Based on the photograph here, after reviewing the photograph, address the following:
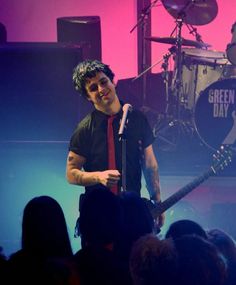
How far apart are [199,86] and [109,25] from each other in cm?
204

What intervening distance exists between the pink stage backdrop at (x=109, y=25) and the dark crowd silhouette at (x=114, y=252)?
6.43 metres

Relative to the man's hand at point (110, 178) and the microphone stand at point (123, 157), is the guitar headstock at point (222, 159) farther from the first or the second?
the man's hand at point (110, 178)

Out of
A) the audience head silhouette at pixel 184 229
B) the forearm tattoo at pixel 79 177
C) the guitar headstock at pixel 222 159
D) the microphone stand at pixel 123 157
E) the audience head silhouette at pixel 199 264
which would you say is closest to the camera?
the audience head silhouette at pixel 199 264

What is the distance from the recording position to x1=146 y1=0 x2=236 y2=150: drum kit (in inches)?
303

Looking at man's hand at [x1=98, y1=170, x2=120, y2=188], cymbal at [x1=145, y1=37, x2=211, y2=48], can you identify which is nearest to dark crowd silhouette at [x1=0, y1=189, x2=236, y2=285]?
man's hand at [x1=98, y1=170, x2=120, y2=188]

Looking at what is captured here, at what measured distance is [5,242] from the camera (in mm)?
6160

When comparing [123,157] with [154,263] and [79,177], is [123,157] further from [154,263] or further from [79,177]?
[154,263]

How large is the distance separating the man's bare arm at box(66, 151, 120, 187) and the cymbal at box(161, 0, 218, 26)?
12.3ft

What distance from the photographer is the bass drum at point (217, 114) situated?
25.1ft

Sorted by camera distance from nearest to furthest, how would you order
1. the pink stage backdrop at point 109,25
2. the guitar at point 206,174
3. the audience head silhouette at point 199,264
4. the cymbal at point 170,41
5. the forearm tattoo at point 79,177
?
the audience head silhouette at point 199,264
the forearm tattoo at point 79,177
the guitar at point 206,174
the cymbal at point 170,41
the pink stage backdrop at point 109,25

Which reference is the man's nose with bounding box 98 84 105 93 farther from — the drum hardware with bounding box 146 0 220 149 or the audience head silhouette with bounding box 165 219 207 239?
the drum hardware with bounding box 146 0 220 149

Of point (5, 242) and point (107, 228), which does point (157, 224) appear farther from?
point (5, 242)

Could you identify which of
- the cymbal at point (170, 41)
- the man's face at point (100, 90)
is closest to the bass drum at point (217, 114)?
the cymbal at point (170, 41)

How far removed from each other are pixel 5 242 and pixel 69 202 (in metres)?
0.73
